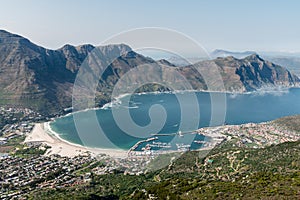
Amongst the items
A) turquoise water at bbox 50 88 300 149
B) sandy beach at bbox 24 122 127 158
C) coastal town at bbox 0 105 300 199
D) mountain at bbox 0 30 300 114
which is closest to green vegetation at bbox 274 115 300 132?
coastal town at bbox 0 105 300 199

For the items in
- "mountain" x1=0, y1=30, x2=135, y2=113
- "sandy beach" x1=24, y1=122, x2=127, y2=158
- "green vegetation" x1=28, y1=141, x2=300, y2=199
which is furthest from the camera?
"mountain" x1=0, y1=30, x2=135, y2=113

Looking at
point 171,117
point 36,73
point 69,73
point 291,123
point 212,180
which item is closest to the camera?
point 212,180

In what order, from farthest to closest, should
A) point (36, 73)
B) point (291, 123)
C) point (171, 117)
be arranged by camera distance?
point (36, 73) → point (171, 117) → point (291, 123)

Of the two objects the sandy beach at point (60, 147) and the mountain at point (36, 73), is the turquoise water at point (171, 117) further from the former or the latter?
the mountain at point (36, 73)

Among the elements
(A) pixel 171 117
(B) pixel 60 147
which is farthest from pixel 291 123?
(B) pixel 60 147

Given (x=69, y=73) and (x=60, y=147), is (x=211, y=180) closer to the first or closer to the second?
(x=60, y=147)

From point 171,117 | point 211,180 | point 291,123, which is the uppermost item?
point 211,180

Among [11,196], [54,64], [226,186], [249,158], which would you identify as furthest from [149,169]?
[54,64]

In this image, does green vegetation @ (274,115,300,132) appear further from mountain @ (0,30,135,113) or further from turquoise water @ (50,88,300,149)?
mountain @ (0,30,135,113)
